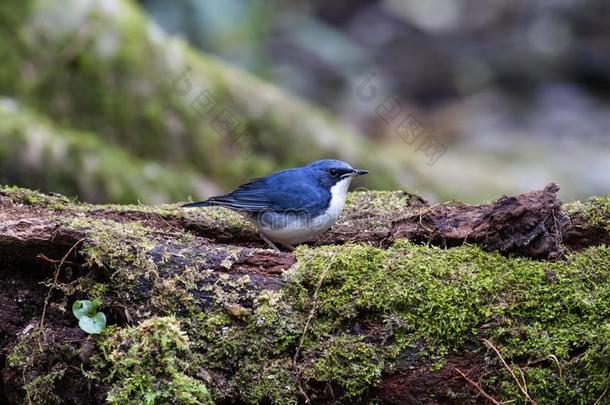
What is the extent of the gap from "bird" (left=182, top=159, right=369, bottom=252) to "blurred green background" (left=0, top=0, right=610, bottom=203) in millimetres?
2105

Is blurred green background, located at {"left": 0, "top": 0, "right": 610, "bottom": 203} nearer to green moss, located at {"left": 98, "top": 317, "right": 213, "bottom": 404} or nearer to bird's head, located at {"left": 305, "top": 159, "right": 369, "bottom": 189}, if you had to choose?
bird's head, located at {"left": 305, "top": 159, "right": 369, "bottom": 189}

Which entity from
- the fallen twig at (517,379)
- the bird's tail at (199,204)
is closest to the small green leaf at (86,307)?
the bird's tail at (199,204)

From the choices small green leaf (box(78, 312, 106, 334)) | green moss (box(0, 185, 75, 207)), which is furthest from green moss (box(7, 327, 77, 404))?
green moss (box(0, 185, 75, 207))

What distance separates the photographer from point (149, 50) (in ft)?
28.9

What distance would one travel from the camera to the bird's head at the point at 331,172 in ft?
18.5

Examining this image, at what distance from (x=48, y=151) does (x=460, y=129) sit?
10707 mm

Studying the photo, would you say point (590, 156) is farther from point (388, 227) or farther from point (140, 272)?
point (140, 272)

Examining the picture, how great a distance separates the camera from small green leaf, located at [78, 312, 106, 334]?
12.5ft

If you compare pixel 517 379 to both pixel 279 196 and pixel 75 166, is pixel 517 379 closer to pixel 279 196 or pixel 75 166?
pixel 279 196

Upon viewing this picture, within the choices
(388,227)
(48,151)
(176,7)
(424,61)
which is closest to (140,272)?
(388,227)

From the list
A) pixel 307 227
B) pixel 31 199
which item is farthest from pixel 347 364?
pixel 31 199

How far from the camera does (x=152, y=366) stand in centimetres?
366

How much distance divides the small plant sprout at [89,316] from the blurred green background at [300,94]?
11.1 ft

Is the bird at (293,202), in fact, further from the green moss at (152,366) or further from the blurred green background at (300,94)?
the blurred green background at (300,94)
